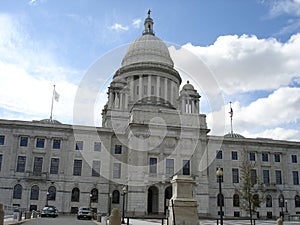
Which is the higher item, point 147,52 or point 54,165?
point 147,52

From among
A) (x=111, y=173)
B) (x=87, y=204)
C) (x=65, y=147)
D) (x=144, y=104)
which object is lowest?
(x=87, y=204)

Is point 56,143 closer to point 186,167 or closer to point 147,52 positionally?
point 186,167

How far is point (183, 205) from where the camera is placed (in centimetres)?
2186

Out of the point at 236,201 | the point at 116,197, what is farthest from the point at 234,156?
the point at 116,197

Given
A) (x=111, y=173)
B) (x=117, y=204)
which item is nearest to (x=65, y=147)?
(x=111, y=173)

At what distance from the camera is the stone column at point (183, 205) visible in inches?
852

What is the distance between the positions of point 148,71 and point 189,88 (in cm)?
878

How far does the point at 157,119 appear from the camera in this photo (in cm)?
5675

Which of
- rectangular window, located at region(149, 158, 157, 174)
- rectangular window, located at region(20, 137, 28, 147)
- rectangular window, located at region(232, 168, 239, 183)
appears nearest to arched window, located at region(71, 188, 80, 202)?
rectangular window, located at region(20, 137, 28, 147)

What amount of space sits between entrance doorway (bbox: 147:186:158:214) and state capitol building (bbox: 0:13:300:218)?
0.16m

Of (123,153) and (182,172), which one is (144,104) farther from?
(182,172)

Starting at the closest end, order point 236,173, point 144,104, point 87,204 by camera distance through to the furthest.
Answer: point 87,204 < point 236,173 < point 144,104

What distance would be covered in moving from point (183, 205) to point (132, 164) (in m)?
32.5

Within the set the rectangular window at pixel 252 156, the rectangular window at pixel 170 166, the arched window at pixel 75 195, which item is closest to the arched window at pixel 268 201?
the rectangular window at pixel 252 156
